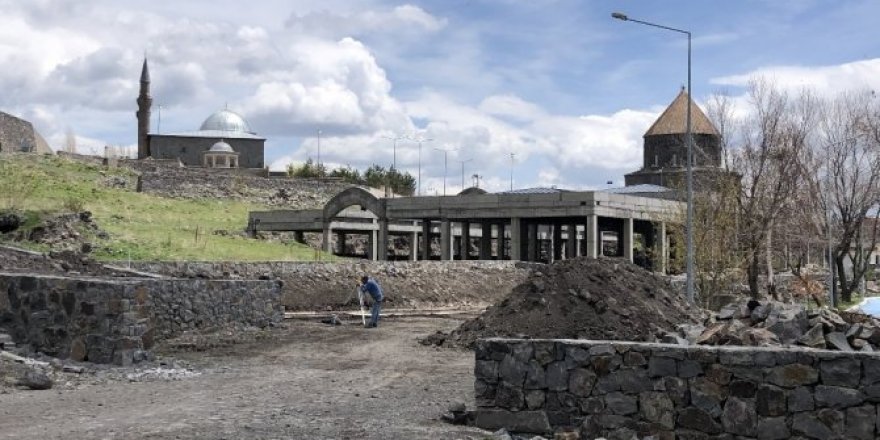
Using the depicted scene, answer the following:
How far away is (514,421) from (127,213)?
47.1 metres

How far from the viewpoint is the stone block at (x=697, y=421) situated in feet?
29.9

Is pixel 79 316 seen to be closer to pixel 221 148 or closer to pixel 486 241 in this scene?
pixel 486 241

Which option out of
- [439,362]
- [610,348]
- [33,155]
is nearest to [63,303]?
[439,362]

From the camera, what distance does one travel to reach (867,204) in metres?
38.6

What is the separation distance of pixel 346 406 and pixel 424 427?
76.1 inches

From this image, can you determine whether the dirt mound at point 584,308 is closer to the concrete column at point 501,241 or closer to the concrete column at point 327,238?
the concrete column at point 327,238

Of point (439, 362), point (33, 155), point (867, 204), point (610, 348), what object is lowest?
point (439, 362)

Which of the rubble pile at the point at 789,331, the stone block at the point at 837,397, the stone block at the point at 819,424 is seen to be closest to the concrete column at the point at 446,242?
the rubble pile at the point at 789,331

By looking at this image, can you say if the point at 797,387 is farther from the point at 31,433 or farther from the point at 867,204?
the point at 867,204

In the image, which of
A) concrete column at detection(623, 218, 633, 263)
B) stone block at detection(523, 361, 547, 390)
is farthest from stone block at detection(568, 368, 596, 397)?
concrete column at detection(623, 218, 633, 263)

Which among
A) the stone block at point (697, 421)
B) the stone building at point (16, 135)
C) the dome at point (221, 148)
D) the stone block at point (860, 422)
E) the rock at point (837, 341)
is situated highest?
the dome at point (221, 148)

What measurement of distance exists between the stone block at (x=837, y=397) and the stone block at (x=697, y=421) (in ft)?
3.34

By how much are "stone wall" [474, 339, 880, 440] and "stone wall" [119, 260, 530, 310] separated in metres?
21.0

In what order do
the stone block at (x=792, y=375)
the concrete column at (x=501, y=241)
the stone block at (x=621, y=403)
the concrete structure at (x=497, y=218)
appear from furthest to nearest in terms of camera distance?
the concrete column at (x=501, y=241) → the concrete structure at (x=497, y=218) → the stone block at (x=621, y=403) → the stone block at (x=792, y=375)
